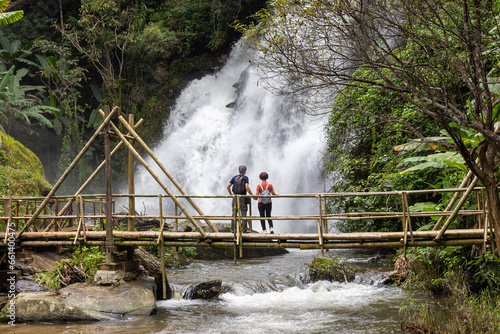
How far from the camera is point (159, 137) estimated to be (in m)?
25.4

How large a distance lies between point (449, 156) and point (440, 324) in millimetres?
3326

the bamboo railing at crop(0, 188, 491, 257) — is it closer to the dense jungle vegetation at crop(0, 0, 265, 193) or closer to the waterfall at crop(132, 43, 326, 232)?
the waterfall at crop(132, 43, 326, 232)

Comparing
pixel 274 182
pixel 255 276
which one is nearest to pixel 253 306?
pixel 255 276

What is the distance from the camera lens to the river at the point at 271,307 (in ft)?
25.6

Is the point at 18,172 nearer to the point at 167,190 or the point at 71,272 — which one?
the point at 71,272

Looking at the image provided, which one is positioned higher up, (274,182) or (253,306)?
(274,182)

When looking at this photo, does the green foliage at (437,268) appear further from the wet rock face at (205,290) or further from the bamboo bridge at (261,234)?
the wet rock face at (205,290)

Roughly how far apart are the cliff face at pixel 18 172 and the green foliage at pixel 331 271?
998cm

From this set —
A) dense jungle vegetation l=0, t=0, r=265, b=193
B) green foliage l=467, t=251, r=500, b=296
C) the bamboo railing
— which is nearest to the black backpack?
the bamboo railing

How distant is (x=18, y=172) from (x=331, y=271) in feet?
37.2

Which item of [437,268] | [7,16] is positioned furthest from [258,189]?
[7,16]

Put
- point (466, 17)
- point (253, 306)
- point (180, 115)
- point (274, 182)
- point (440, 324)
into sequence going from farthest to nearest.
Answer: point (180, 115) < point (274, 182) < point (253, 306) < point (440, 324) < point (466, 17)

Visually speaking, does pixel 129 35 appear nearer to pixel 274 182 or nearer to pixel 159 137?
pixel 159 137

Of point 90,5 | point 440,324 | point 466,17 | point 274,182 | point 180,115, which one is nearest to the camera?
point 466,17
